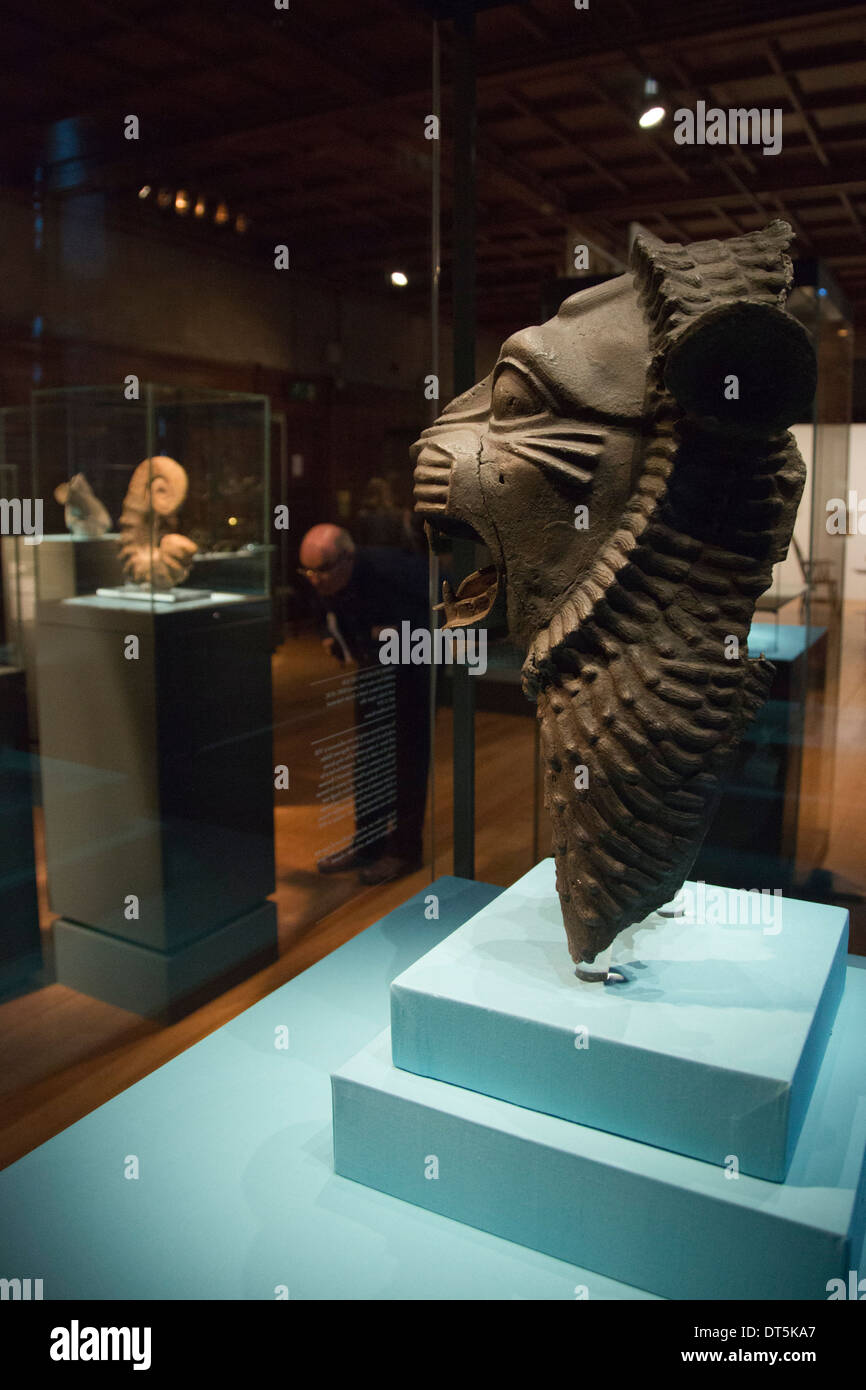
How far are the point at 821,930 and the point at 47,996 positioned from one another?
1911 mm

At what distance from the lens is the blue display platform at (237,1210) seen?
64.1 inches

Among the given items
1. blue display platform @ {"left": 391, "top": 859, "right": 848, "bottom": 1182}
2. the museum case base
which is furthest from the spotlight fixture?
the museum case base

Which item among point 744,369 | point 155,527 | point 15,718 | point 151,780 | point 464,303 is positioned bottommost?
point 151,780

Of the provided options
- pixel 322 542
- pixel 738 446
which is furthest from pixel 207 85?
pixel 738 446

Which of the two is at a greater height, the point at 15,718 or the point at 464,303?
the point at 464,303

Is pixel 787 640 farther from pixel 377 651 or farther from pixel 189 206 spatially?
pixel 189 206

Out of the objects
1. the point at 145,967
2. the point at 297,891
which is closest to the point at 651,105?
the point at 297,891

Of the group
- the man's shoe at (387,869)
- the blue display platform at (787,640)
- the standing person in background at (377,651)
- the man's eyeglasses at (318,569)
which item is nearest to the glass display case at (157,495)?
the man's eyeglasses at (318,569)

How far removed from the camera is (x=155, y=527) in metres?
2.79

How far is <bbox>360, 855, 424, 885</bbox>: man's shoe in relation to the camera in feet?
11.7

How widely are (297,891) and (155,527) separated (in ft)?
4.27

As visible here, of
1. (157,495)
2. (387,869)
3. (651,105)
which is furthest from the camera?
(387,869)

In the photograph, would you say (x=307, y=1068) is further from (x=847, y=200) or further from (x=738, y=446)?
(x=847, y=200)

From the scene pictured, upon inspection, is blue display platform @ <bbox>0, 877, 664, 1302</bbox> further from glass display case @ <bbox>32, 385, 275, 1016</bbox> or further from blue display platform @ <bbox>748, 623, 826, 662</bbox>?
blue display platform @ <bbox>748, 623, 826, 662</bbox>
